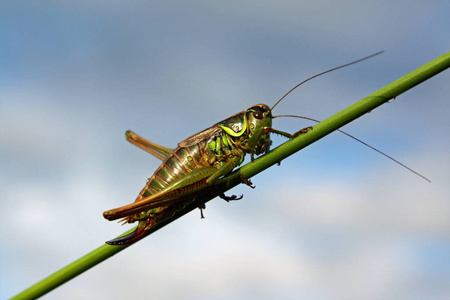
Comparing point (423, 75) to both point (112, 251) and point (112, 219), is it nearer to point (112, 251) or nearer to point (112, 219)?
point (112, 251)

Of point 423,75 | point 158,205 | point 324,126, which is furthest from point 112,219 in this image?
point 423,75

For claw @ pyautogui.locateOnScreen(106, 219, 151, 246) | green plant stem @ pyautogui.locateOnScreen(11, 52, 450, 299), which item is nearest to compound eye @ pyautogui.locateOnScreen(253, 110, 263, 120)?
green plant stem @ pyautogui.locateOnScreen(11, 52, 450, 299)

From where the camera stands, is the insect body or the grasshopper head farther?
the grasshopper head

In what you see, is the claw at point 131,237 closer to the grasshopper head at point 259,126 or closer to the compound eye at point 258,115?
the grasshopper head at point 259,126

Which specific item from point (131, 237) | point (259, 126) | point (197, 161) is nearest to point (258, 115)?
point (259, 126)

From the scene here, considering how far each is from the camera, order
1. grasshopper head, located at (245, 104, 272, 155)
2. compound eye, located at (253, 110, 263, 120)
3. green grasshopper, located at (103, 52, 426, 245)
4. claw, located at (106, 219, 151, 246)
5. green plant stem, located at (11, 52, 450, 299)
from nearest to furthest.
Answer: green plant stem, located at (11, 52, 450, 299) < claw, located at (106, 219, 151, 246) < green grasshopper, located at (103, 52, 426, 245) < grasshopper head, located at (245, 104, 272, 155) < compound eye, located at (253, 110, 263, 120)

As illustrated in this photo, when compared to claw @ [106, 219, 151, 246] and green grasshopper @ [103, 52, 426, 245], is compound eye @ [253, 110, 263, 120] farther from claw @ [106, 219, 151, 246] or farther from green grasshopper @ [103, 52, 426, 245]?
claw @ [106, 219, 151, 246]

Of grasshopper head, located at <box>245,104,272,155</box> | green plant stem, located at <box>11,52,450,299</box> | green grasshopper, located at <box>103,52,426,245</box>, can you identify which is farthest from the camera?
grasshopper head, located at <box>245,104,272,155</box>
